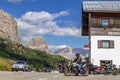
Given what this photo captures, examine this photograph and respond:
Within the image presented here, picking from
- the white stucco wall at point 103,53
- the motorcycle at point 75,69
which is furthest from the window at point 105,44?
the motorcycle at point 75,69

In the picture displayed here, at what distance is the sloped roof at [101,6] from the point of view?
165 feet

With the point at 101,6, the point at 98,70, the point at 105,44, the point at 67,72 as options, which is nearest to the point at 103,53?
the point at 105,44

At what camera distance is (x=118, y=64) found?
4916 centimetres

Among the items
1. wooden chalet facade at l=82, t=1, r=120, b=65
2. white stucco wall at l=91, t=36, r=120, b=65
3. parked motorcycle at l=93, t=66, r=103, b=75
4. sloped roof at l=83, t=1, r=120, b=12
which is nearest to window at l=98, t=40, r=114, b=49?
wooden chalet facade at l=82, t=1, r=120, b=65

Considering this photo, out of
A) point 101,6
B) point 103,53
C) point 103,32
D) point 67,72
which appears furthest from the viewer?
point 101,6

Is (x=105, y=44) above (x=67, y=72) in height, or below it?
above

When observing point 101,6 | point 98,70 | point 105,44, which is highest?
point 101,6

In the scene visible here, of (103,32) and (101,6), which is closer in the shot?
(103,32)

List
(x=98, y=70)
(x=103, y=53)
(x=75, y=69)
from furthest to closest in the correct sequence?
(x=103, y=53)
(x=98, y=70)
(x=75, y=69)

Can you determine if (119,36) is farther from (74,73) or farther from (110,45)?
(74,73)

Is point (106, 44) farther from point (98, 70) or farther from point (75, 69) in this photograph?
point (75, 69)

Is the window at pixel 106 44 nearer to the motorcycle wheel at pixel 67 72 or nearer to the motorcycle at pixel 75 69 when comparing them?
the motorcycle at pixel 75 69

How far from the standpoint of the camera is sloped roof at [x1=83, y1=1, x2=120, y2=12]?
5044 cm

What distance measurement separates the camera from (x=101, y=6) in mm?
51656
